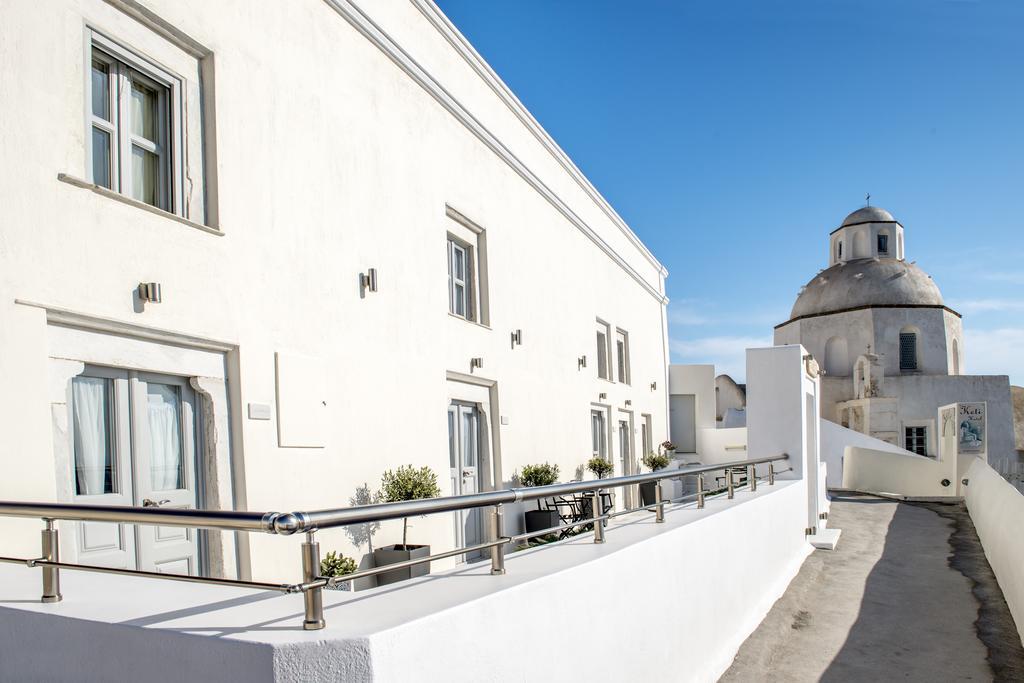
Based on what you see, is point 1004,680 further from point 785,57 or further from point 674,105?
point 674,105

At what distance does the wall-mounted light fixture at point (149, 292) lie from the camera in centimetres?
530

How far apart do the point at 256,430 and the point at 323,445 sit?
892 millimetres

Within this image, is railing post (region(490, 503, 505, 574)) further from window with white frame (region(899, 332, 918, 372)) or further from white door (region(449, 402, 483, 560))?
window with white frame (region(899, 332, 918, 372))

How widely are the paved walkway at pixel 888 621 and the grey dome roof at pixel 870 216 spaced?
112ft

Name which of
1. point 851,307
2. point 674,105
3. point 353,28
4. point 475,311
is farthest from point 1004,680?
point 851,307

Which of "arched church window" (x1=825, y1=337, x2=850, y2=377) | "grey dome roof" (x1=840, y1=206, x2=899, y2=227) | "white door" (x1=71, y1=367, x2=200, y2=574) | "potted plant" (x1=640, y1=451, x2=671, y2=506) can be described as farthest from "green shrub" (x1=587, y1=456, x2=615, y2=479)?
"grey dome roof" (x1=840, y1=206, x2=899, y2=227)

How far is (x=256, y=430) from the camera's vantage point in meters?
6.27

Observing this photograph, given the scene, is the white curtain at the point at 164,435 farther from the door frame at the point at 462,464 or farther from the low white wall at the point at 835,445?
the low white wall at the point at 835,445

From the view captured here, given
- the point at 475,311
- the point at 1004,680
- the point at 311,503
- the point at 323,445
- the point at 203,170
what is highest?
the point at 203,170

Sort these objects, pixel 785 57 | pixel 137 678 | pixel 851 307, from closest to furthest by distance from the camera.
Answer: pixel 137 678 < pixel 785 57 < pixel 851 307

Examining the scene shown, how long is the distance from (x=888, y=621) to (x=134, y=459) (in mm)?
7416

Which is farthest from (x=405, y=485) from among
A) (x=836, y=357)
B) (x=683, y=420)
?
(x=836, y=357)

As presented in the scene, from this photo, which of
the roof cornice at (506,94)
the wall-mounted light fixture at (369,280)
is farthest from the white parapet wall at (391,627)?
the roof cornice at (506,94)

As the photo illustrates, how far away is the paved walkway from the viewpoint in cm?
661
